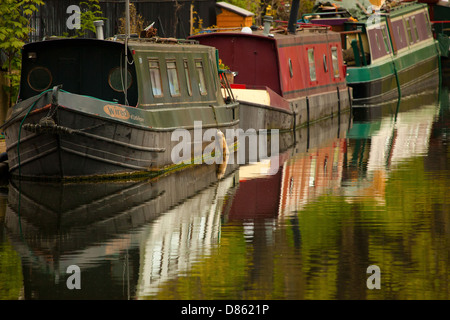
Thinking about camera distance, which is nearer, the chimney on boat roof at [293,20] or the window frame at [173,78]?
the window frame at [173,78]

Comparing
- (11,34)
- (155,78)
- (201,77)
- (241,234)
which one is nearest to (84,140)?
(155,78)

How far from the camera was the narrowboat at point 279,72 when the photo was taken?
985 inches

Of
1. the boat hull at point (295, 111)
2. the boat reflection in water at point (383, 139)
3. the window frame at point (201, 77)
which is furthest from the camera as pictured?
the boat hull at point (295, 111)

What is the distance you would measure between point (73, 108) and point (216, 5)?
21475 mm

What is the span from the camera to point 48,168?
17266mm

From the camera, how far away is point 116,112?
55.9ft

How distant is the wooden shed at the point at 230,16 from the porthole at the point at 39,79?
19.1 metres

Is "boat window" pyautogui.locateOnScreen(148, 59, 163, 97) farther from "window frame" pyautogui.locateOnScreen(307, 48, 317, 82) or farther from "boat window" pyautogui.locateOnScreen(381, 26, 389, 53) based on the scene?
"boat window" pyautogui.locateOnScreen(381, 26, 389, 53)

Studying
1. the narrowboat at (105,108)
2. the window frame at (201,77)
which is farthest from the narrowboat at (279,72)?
the narrowboat at (105,108)

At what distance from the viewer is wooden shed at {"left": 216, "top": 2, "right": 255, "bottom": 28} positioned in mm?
37125

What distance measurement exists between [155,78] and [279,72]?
855cm

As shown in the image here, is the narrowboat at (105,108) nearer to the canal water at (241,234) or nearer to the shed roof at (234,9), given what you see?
the canal water at (241,234)

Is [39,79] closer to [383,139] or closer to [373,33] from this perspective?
[383,139]
